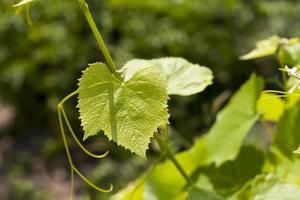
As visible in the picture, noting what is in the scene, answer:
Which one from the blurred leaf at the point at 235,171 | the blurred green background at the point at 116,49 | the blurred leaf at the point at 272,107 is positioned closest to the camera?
the blurred leaf at the point at 235,171

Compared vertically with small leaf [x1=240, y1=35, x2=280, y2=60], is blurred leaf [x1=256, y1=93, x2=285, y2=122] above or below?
below

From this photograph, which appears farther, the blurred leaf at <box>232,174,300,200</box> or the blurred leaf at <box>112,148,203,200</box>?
the blurred leaf at <box>112,148,203,200</box>

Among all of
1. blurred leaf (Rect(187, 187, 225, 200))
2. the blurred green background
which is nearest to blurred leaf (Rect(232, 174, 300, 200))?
blurred leaf (Rect(187, 187, 225, 200))

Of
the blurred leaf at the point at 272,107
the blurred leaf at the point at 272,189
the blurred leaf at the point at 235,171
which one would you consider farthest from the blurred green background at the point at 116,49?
the blurred leaf at the point at 272,189

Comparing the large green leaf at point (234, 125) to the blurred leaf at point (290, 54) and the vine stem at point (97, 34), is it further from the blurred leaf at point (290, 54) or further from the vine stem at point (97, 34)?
the vine stem at point (97, 34)

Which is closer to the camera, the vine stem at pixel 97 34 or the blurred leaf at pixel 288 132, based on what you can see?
the vine stem at pixel 97 34

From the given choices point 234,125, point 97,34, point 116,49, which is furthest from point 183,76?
point 116,49

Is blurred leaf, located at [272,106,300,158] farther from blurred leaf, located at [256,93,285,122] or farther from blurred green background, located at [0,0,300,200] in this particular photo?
blurred green background, located at [0,0,300,200]

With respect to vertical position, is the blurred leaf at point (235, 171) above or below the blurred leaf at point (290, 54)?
below

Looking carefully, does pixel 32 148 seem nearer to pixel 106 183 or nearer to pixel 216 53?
pixel 106 183
